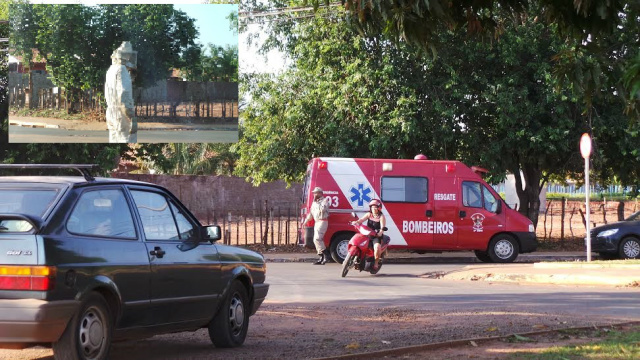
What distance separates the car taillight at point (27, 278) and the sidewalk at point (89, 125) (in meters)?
27.0

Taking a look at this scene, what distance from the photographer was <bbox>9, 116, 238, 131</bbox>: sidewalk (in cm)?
3328

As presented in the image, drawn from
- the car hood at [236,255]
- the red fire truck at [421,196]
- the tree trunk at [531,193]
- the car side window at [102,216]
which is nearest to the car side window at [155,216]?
the car side window at [102,216]

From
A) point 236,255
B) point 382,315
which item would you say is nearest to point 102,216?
point 236,255

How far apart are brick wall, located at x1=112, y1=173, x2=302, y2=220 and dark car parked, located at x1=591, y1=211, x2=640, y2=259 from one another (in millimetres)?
20978

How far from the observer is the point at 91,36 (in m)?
34.2

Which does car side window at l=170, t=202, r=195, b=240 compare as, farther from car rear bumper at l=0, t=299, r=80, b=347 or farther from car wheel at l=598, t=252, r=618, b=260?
car wheel at l=598, t=252, r=618, b=260

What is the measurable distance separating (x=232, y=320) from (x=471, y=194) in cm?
1525

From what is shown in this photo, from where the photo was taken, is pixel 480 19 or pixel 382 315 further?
pixel 382 315

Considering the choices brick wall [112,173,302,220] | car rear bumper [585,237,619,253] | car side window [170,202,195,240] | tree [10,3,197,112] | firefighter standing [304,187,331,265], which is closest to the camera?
car side window [170,202,195,240]

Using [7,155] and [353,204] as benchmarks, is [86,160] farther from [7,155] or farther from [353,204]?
[353,204]

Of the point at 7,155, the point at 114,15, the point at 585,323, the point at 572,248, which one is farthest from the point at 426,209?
the point at 7,155

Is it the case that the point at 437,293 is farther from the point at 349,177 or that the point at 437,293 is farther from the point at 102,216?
the point at 102,216

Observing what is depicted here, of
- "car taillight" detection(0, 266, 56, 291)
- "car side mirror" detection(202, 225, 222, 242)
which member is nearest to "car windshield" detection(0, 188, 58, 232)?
"car taillight" detection(0, 266, 56, 291)

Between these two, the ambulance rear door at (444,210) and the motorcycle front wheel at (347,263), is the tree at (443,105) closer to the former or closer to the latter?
the ambulance rear door at (444,210)
